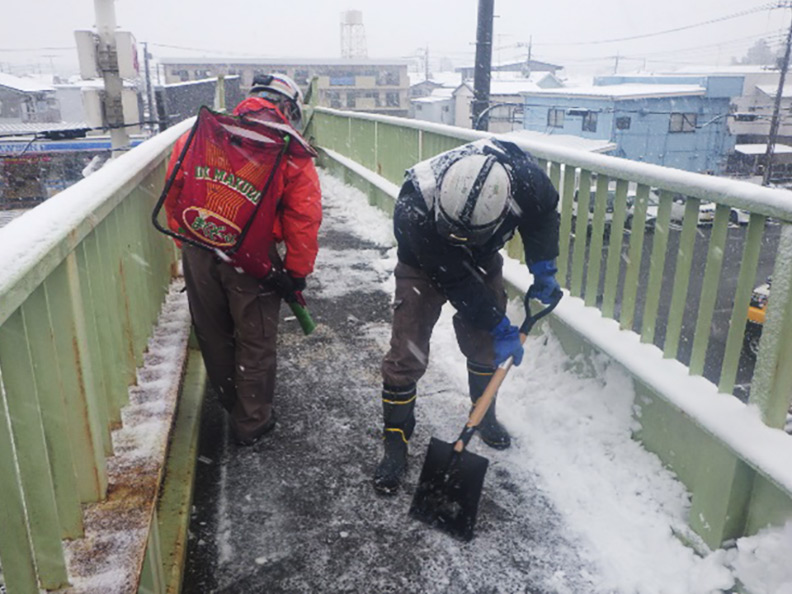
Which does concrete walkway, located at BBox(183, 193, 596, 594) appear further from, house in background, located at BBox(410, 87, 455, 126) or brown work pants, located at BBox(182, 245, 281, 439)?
house in background, located at BBox(410, 87, 455, 126)

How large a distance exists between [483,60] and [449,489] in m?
9.15

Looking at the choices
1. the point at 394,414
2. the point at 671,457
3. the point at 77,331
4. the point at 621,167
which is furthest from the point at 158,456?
the point at 621,167

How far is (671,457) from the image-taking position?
123 inches

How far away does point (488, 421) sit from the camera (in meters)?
3.74

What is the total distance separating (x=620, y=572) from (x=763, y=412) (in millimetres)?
878

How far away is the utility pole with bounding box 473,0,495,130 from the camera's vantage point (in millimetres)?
10102

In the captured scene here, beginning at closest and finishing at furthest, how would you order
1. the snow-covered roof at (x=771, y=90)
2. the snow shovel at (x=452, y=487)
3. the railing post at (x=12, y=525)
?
the railing post at (x=12, y=525)
the snow shovel at (x=452, y=487)
the snow-covered roof at (x=771, y=90)

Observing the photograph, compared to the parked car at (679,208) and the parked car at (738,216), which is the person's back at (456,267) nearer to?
the parked car at (679,208)

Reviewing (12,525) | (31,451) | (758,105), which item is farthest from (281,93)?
(758,105)

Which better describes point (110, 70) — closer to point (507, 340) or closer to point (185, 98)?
point (185, 98)

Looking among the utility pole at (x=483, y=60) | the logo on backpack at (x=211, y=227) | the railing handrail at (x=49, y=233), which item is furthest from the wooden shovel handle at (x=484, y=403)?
the utility pole at (x=483, y=60)

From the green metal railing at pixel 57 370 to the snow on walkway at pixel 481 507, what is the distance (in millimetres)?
842

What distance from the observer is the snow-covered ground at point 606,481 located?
2592 millimetres

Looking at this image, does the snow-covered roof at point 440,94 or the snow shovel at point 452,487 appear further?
the snow-covered roof at point 440,94
